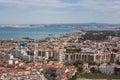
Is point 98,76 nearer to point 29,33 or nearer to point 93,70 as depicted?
point 93,70

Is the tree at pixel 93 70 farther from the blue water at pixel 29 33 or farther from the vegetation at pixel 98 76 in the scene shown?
the blue water at pixel 29 33

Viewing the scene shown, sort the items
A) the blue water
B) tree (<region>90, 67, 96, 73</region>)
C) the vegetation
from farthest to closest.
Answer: the blue water → tree (<region>90, 67, 96, 73</region>) → the vegetation

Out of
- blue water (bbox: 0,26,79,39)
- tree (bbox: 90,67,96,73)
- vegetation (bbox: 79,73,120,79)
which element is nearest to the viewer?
vegetation (bbox: 79,73,120,79)

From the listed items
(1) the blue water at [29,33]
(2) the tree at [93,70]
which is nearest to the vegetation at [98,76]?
(2) the tree at [93,70]

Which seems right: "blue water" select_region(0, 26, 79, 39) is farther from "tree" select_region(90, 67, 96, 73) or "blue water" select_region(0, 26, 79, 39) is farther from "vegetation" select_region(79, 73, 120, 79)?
"vegetation" select_region(79, 73, 120, 79)

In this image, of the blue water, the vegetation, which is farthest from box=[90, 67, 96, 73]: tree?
the blue water

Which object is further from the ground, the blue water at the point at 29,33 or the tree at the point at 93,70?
the tree at the point at 93,70

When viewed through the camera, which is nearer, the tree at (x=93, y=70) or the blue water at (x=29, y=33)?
the tree at (x=93, y=70)

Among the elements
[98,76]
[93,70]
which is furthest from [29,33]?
[98,76]

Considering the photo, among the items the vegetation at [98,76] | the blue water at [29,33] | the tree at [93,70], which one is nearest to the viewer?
the vegetation at [98,76]

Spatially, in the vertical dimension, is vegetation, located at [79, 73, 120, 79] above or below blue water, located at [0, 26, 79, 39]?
above

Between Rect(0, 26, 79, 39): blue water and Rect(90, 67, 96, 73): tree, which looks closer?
Rect(90, 67, 96, 73): tree

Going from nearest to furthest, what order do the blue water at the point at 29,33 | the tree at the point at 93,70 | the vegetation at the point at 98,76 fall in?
the vegetation at the point at 98,76, the tree at the point at 93,70, the blue water at the point at 29,33
